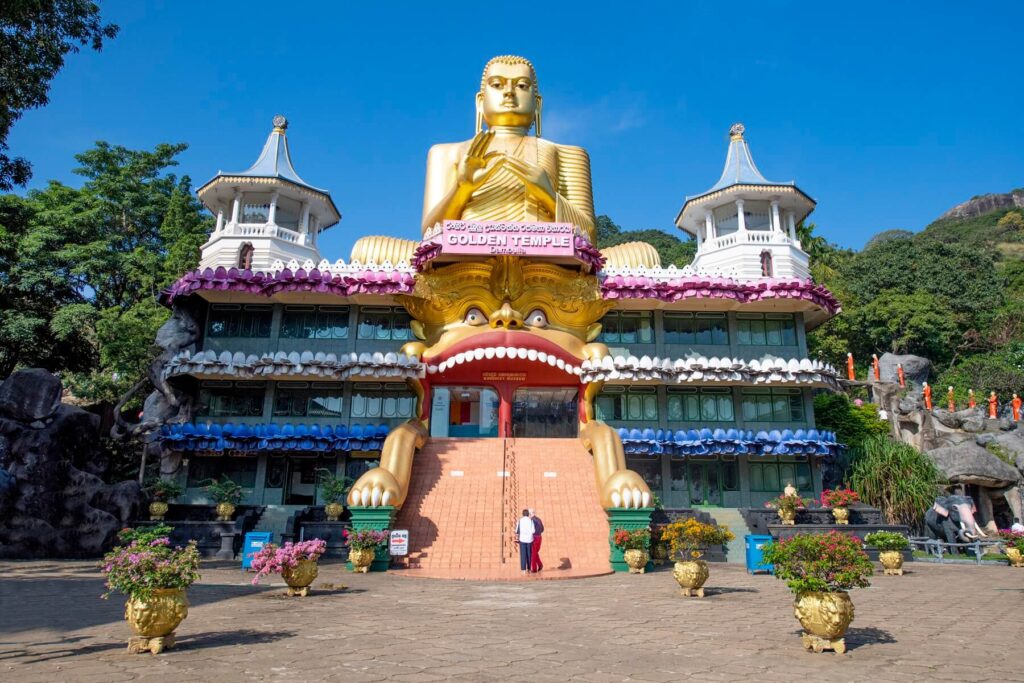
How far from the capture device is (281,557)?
1108 cm

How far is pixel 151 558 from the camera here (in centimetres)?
724

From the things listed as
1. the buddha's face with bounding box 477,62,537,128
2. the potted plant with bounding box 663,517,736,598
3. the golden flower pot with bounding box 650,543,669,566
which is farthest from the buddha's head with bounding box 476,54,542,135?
the potted plant with bounding box 663,517,736,598

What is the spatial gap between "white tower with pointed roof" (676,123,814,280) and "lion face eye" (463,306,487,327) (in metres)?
10.6

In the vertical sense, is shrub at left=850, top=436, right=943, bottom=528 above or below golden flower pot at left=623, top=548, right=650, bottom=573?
above

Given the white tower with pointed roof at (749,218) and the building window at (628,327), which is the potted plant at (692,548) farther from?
the white tower with pointed roof at (749,218)

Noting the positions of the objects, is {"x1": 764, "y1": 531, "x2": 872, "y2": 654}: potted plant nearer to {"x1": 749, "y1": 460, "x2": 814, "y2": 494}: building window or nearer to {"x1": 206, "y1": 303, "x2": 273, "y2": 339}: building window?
{"x1": 749, "y1": 460, "x2": 814, "y2": 494}: building window

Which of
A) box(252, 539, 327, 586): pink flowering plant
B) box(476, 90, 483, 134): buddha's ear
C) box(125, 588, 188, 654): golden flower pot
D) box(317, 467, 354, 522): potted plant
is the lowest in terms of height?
box(125, 588, 188, 654): golden flower pot

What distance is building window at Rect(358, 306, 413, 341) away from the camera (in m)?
24.2

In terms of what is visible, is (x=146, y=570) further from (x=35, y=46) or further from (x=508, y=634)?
(x=35, y=46)

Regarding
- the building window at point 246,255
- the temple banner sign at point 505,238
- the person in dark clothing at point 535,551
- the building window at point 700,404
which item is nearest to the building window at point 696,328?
the building window at point 700,404

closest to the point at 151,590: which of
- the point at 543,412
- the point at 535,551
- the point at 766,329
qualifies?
the point at 535,551

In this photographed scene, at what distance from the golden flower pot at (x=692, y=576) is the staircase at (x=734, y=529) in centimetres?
704

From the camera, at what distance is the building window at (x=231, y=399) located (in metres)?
23.3

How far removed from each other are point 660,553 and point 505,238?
9.89m
